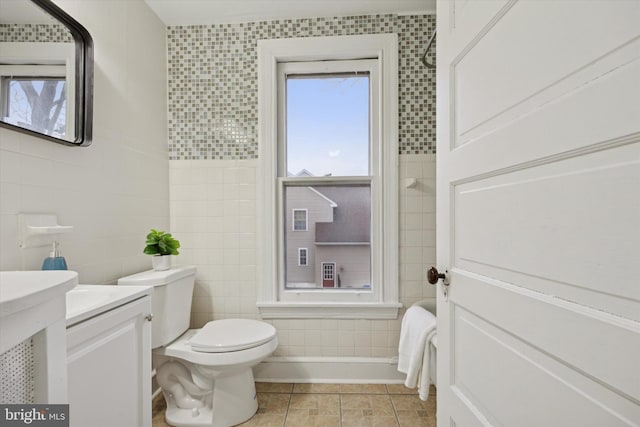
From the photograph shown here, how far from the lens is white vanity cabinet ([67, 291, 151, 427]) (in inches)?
33.6

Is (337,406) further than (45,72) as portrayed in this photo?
Yes

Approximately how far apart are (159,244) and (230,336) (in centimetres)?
65

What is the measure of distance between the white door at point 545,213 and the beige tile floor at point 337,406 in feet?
2.90

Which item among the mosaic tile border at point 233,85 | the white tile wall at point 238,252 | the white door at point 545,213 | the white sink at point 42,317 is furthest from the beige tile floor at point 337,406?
the mosaic tile border at point 233,85

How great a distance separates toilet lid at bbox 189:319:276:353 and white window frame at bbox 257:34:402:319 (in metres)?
0.29

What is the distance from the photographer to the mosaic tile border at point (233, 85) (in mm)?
2053

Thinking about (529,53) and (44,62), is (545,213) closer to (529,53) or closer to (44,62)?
(529,53)

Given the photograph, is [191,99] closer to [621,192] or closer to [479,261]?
[479,261]

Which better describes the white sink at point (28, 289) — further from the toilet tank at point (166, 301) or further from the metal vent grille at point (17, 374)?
the toilet tank at point (166, 301)

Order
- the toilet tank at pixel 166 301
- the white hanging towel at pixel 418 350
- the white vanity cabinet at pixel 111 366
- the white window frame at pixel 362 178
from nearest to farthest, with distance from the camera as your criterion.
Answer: the white vanity cabinet at pixel 111 366
the white hanging towel at pixel 418 350
the toilet tank at pixel 166 301
the white window frame at pixel 362 178

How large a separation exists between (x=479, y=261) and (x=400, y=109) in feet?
4.79

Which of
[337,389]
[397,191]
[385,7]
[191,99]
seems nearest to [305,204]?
[397,191]

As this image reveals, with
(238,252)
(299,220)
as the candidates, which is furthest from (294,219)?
(238,252)

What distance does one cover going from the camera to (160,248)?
5.82ft
